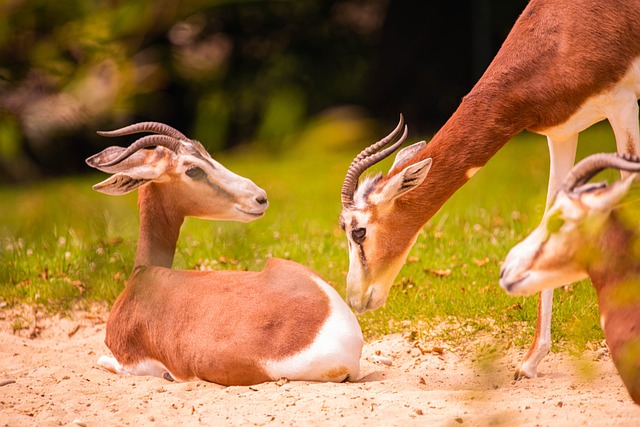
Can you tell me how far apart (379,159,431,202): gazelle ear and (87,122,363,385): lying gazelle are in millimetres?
656

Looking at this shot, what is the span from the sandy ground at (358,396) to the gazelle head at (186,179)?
109cm

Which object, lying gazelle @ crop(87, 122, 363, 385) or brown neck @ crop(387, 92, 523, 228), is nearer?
lying gazelle @ crop(87, 122, 363, 385)

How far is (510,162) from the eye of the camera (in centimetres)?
1254

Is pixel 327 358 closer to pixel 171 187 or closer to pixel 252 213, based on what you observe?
pixel 252 213

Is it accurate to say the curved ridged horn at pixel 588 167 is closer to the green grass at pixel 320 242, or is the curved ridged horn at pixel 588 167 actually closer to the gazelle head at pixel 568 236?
the gazelle head at pixel 568 236

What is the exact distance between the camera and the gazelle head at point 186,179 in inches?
211

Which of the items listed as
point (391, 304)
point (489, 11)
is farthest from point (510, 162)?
Result: point (391, 304)

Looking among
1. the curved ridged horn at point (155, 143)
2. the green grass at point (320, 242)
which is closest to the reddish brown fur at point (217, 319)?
the green grass at point (320, 242)

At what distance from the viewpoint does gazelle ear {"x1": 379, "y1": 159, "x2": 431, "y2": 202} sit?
17.0ft

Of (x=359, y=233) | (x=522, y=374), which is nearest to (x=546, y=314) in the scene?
(x=522, y=374)

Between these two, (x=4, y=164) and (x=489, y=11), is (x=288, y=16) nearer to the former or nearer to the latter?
(x=4, y=164)

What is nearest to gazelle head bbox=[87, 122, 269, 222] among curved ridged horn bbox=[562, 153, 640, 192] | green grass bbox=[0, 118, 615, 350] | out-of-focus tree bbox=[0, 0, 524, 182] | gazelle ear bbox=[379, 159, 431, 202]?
green grass bbox=[0, 118, 615, 350]

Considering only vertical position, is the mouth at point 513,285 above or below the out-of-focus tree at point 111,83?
below

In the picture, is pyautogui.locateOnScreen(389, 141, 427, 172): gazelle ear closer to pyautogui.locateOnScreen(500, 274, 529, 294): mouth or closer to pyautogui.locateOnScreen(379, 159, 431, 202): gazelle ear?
pyautogui.locateOnScreen(379, 159, 431, 202): gazelle ear
